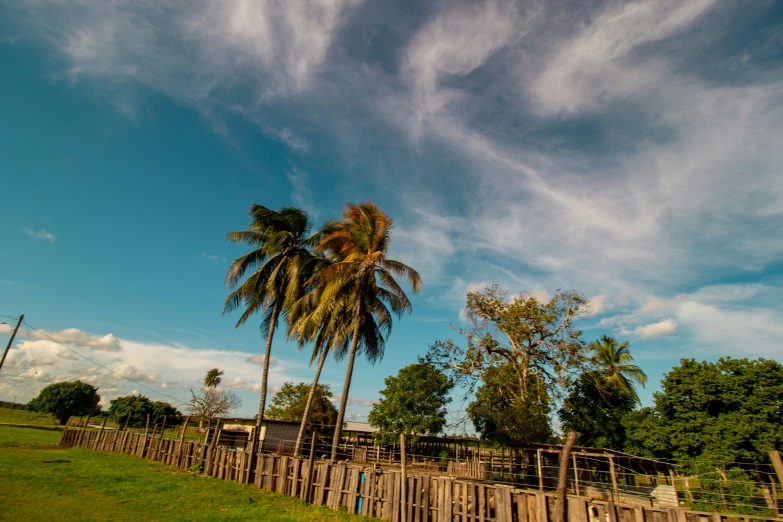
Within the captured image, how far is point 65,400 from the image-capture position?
53562mm

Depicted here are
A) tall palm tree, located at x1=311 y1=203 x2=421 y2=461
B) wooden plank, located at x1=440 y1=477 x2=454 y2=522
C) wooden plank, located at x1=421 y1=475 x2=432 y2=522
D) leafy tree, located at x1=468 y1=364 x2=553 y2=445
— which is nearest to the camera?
wooden plank, located at x1=440 y1=477 x2=454 y2=522

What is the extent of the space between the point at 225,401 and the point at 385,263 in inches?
1776

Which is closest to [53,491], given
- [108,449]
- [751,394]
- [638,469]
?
[108,449]

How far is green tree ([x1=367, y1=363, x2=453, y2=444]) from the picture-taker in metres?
36.2

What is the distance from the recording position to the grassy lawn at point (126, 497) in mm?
9562

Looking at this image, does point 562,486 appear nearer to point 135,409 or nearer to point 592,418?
point 592,418

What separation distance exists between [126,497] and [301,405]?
43578mm

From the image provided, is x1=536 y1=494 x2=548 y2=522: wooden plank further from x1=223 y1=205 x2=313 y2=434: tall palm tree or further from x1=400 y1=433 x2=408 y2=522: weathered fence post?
x1=223 y1=205 x2=313 y2=434: tall palm tree

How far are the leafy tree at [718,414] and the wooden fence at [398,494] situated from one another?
1758cm

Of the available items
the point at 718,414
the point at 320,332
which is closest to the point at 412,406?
the point at 320,332

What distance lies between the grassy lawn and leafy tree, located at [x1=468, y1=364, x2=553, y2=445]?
618 inches

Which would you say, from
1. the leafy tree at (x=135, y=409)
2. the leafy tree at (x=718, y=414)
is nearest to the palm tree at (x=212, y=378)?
the leafy tree at (x=135, y=409)

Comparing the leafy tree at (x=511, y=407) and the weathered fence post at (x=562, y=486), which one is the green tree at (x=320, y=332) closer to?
the leafy tree at (x=511, y=407)

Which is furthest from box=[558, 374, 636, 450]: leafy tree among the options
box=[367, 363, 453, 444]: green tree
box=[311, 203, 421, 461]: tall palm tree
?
box=[311, 203, 421, 461]: tall palm tree
